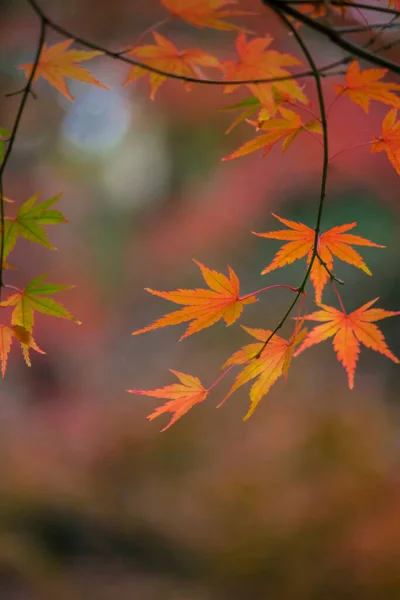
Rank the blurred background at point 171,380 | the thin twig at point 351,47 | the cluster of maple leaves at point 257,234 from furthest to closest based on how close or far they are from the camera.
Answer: the blurred background at point 171,380, the cluster of maple leaves at point 257,234, the thin twig at point 351,47

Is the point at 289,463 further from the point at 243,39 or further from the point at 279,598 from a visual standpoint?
the point at 243,39

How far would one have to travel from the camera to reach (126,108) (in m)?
2.83

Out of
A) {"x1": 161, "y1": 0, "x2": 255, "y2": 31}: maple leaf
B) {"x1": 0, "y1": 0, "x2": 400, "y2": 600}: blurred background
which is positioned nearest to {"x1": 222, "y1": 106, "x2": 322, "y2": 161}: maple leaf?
{"x1": 161, "y1": 0, "x2": 255, "y2": 31}: maple leaf

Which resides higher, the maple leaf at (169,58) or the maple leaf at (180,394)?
the maple leaf at (169,58)

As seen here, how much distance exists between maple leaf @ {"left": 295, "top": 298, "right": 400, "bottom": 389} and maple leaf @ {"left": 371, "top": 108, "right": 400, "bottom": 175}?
0.50 feet

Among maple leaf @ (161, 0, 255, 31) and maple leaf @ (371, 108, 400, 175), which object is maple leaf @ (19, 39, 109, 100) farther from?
maple leaf @ (371, 108, 400, 175)

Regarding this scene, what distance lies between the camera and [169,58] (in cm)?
48

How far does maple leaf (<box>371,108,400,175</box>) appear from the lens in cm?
50

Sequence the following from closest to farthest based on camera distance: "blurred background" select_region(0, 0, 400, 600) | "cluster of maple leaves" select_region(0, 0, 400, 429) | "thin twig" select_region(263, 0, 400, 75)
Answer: "thin twig" select_region(263, 0, 400, 75) < "cluster of maple leaves" select_region(0, 0, 400, 429) < "blurred background" select_region(0, 0, 400, 600)

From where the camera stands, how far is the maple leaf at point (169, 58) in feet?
1.53

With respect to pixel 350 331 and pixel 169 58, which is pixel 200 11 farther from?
pixel 350 331

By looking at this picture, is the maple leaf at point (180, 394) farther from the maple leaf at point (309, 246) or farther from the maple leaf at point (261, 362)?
the maple leaf at point (309, 246)

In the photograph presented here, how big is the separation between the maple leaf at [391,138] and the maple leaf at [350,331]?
0.15m

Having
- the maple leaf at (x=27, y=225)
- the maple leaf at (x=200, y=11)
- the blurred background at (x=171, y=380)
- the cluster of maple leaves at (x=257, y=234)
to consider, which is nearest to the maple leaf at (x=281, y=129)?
the cluster of maple leaves at (x=257, y=234)
